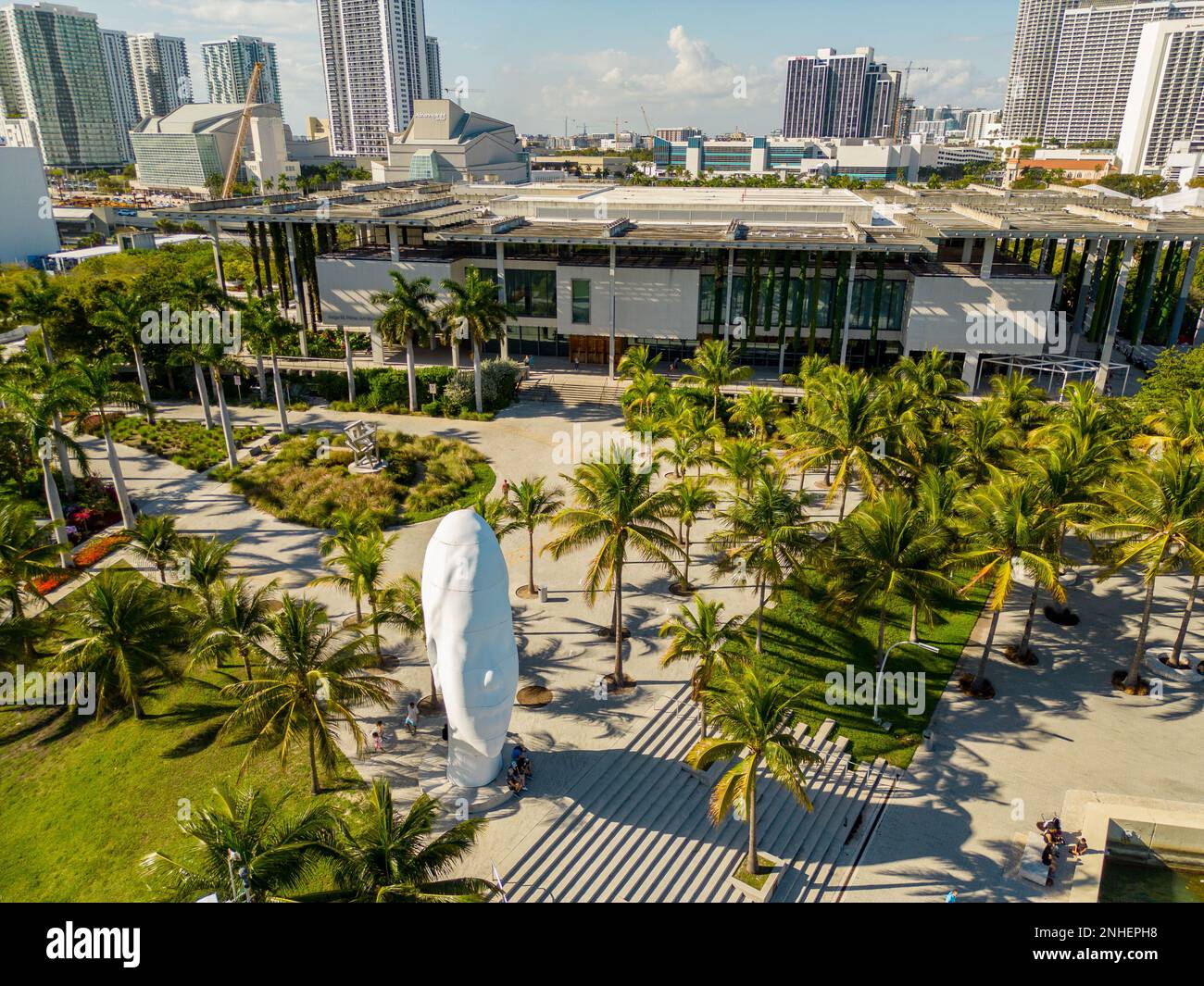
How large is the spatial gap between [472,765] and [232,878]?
32.0 feet

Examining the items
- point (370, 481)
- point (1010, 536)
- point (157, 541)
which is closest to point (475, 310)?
point (370, 481)

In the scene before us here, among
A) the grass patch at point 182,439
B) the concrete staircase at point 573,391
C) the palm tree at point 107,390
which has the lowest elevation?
the grass patch at point 182,439

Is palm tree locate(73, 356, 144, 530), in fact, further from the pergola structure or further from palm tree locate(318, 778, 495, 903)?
the pergola structure

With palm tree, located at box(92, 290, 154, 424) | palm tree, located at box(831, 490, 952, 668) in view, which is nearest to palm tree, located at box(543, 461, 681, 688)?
palm tree, located at box(831, 490, 952, 668)

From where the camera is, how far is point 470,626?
75.1 ft

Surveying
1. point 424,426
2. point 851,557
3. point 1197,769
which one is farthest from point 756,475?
point 424,426

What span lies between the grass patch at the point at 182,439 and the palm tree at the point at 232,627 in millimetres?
25450

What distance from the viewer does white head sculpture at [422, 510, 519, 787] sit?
74.6 ft

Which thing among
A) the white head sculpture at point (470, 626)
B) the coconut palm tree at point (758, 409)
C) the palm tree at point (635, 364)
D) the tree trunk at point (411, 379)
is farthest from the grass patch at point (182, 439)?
the white head sculpture at point (470, 626)

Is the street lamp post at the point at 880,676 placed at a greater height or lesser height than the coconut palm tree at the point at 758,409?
lesser

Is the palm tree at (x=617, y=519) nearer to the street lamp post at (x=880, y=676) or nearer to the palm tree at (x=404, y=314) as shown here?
the street lamp post at (x=880, y=676)

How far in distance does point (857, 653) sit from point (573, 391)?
117 feet

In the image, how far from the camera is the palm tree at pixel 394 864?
1574cm
